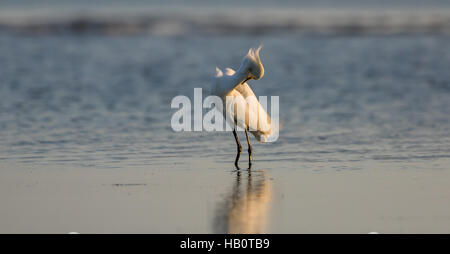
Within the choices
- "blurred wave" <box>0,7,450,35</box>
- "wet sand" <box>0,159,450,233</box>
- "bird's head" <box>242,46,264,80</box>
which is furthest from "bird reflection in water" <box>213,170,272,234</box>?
"blurred wave" <box>0,7,450,35</box>

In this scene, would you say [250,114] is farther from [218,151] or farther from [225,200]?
[225,200]

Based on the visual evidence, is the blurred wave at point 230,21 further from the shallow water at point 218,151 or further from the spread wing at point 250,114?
the spread wing at point 250,114

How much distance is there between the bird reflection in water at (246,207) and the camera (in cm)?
684

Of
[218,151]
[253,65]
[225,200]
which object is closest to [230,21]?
[218,151]

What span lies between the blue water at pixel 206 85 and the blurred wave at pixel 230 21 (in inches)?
80.1

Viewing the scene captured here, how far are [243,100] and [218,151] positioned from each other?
0.85 meters

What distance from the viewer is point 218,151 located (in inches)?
424

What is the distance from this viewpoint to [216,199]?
309 inches

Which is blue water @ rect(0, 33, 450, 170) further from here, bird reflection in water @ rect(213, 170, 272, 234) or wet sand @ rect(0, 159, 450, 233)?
bird reflection in water @ rect(213, 170, 272, 234)

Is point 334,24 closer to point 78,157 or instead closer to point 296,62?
point 296,62

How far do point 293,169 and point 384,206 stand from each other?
6.75 ft

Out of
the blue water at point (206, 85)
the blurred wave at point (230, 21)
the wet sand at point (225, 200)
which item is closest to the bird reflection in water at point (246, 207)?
the wet sand at point (225, 200)
